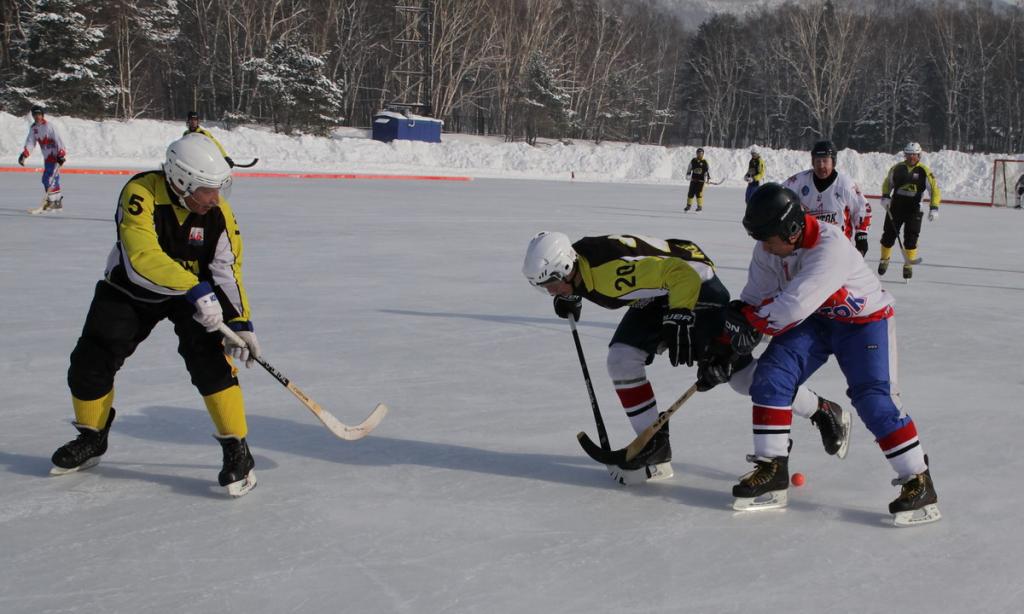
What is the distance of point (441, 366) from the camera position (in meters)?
5.05

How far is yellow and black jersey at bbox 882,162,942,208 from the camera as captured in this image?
9.41 meters

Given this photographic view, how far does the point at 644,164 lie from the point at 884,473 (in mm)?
27615

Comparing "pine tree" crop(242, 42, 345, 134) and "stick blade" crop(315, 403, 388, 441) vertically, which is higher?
"pine tree" crop(242, 42, 345, 134)

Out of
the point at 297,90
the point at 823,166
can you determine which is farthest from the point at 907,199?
the point at 297,90

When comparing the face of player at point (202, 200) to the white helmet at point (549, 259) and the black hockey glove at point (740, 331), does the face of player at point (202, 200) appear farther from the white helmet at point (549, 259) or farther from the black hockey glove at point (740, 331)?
the black hockey glove at point (740, 331)

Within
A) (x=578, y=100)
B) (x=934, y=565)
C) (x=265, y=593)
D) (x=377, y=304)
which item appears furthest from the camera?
(x=578, y=100)

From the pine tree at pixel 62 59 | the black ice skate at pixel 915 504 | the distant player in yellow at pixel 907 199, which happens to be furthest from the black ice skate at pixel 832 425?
the pine tree at pixel 62 59

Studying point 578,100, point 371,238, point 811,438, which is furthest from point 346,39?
point 811,438

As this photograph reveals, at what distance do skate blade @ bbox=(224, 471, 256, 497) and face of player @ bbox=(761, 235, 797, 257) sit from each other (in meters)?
1.89

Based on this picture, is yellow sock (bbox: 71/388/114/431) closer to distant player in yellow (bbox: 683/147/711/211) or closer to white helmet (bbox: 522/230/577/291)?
white helmet (bbox: 522/230/577/291)

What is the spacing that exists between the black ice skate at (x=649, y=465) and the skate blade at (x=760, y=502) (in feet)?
1.18

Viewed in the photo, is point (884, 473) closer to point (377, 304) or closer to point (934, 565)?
point (934, 565)

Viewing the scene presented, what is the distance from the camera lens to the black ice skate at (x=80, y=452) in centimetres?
332

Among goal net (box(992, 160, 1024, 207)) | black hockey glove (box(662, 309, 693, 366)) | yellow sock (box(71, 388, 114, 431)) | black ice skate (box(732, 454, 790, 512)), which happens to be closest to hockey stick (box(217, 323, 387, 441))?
yellow sock (box(71, 388, 114, 431))
